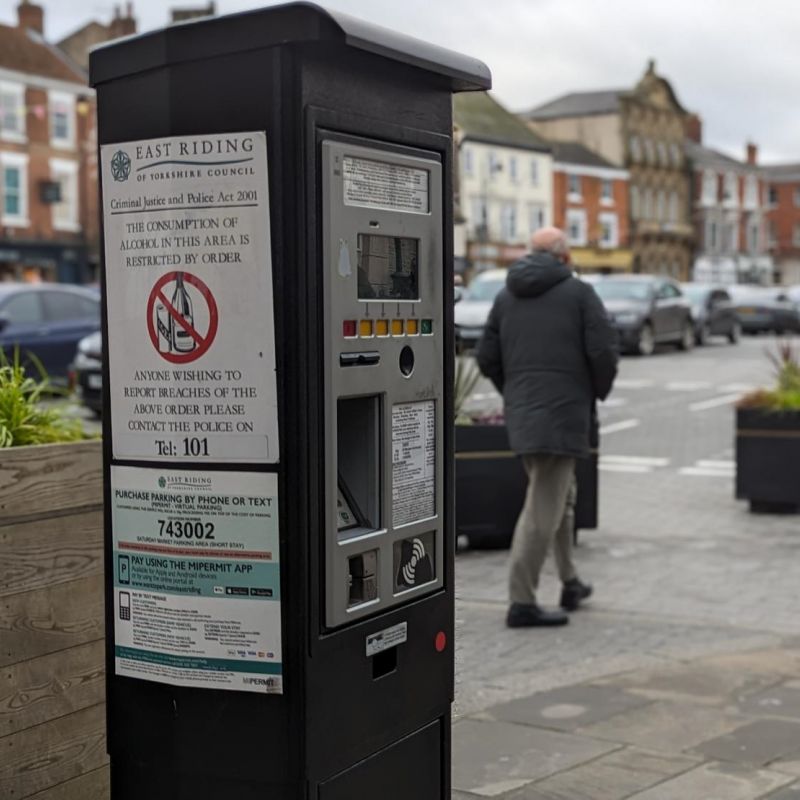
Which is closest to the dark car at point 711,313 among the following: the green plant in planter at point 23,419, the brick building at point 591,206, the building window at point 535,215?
the green plant in planter at point 23,419

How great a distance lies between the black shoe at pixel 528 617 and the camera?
23.0 ft

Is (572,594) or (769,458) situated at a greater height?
(769,458)

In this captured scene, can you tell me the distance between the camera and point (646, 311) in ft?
93.3

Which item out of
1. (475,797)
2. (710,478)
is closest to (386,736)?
(475,797)

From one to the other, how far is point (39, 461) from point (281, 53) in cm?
139

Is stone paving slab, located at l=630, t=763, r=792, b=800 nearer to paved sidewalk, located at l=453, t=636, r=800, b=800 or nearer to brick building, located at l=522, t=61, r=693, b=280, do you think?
A: paved sidewalk, located at l=453, t=636, r=800, b=800

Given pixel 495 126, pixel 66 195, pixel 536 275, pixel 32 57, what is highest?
pixel 495 126

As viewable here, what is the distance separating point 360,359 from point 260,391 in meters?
0.25

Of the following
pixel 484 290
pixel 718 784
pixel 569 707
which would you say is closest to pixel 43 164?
pixel 484 290

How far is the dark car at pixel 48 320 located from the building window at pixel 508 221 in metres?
53.0

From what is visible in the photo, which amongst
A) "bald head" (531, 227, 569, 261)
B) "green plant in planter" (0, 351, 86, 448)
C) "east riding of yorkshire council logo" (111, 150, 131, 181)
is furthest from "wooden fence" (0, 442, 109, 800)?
"bald head" (531, 227, 569, 261)

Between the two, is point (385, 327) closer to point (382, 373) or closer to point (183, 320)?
point (382, 373)

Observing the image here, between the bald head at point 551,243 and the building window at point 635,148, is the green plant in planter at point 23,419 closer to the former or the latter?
the bald head at point 551,243

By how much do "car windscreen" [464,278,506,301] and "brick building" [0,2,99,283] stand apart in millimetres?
21848
